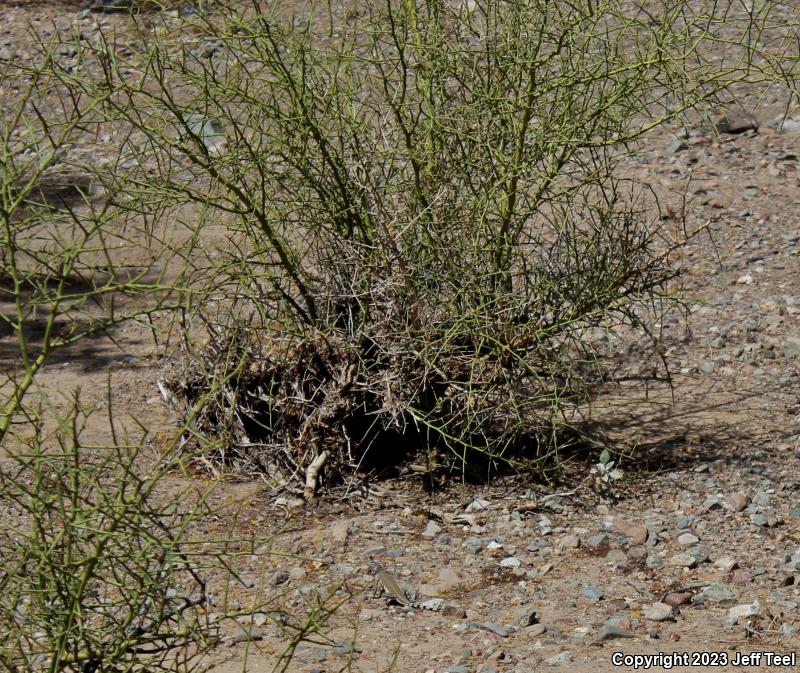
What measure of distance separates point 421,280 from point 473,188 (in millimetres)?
383

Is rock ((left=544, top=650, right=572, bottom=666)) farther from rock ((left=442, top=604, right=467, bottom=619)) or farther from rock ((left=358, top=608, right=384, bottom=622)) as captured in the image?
rock ((left=358, top=608, right=384, bottom=622))

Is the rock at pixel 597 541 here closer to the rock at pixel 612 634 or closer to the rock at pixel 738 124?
the rock at pixel 612 634

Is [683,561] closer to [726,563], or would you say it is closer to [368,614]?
[726,563]

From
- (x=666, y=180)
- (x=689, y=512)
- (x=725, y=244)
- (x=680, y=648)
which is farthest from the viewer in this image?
(x=666, y=180)

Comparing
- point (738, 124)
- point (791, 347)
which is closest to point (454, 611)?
point (791, 347)

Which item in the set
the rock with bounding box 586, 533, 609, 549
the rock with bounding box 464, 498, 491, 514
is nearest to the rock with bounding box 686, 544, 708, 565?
the rock with bounding box 586, 533, 609, 549

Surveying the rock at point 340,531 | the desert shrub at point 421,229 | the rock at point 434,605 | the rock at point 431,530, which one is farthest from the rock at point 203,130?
the rock at point 434,605

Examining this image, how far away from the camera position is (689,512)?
165 inches

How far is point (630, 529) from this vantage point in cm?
411

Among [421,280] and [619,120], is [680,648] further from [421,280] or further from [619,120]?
[619,120]

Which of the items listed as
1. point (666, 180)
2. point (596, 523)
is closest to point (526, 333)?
point (596, 523)

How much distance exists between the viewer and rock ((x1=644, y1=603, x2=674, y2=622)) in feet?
11.3

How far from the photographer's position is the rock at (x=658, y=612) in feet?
11.3

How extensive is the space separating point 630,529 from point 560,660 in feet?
3.26
